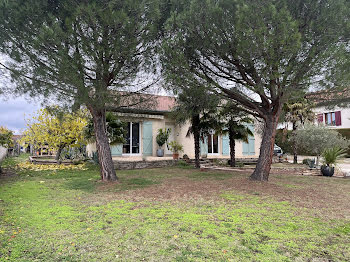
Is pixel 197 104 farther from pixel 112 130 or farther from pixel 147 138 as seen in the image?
pixel 147 138

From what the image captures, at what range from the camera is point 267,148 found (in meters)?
7.73

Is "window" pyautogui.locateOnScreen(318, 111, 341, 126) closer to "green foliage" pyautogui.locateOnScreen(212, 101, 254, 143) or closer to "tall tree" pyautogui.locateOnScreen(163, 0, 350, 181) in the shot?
"green foliage" pyautogui.locateOnScreen(212, 101, 254, 143)

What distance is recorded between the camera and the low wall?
12009 mm

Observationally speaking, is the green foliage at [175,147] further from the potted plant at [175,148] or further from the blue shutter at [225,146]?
the blue shutter at [225,146]

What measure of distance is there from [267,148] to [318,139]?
8.34 m

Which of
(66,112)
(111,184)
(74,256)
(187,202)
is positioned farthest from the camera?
(66,112)

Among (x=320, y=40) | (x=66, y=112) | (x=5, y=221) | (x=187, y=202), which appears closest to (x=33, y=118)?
(x=66, y=112)

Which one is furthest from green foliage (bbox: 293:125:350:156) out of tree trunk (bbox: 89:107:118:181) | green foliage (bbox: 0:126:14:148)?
green foliage (bbox: 0:126:14:148)

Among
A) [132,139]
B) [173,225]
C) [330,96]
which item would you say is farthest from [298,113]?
[173,225]

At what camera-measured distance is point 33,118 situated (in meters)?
11.9

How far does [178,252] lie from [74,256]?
118 cm

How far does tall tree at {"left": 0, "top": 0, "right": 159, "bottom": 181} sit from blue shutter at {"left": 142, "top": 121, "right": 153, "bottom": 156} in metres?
7.80

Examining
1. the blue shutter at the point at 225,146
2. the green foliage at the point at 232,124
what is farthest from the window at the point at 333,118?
the green foliage at the point at 232,124

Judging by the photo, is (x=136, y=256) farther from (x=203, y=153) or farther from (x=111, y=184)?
(x=203, y=153)
